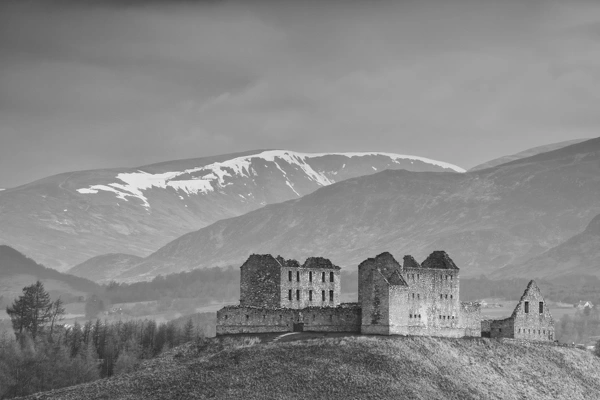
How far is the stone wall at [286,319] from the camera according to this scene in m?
135

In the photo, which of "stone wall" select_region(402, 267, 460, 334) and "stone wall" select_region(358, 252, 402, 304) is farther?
"stone wall" select_region(402, 267, 460, 334)

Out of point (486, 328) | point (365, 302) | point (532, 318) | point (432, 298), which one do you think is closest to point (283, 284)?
point (365, 302)

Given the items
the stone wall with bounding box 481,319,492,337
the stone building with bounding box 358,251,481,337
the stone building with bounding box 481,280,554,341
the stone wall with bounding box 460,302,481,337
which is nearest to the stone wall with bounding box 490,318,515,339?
the stone building with bounding box 481,280,554,341

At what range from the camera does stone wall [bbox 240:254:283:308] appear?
144m

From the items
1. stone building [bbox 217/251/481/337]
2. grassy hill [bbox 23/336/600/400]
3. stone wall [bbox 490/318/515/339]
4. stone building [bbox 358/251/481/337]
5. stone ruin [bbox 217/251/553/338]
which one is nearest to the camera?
grassy hill [bbox 23/336/600/400]

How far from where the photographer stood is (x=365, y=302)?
438ft

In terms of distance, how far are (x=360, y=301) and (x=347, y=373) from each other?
20551 millimetres

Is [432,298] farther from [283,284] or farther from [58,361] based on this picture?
[58,361]

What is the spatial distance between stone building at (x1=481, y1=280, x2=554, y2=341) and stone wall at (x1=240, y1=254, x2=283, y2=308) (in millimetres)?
25574

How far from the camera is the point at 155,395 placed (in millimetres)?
113875

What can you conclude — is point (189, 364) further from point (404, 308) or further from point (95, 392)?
point (404, 308)

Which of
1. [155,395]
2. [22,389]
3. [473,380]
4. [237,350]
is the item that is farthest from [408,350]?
[22,389]

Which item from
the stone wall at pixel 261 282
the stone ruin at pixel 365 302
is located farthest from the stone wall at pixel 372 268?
the stone wall at pixel 261 282

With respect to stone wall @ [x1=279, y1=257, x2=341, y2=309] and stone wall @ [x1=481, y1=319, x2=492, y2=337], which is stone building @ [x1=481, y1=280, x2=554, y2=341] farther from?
stone wall @ [x1=279, y1=257, x2=341, y2=309]
